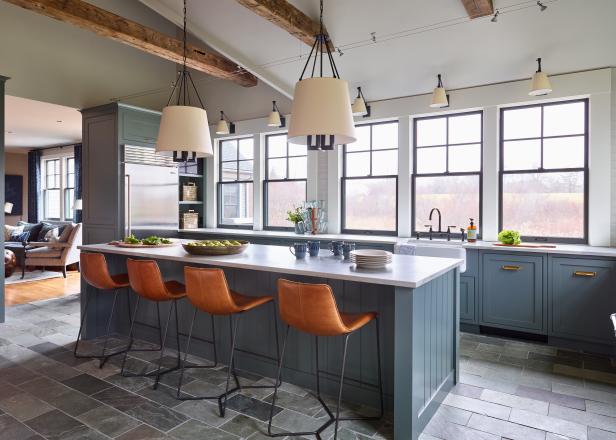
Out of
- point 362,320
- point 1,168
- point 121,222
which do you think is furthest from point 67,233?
point 362,320

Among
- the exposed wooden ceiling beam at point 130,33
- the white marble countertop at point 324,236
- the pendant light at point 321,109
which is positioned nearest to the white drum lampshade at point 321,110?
the pendant light at point 321,109

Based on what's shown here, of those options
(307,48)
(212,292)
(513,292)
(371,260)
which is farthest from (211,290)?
(307,48)

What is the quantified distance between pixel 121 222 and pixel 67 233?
9.42ft

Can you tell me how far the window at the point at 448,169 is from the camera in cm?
496

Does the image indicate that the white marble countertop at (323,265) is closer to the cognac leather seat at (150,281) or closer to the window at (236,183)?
the cognac leather seat at (150,281)

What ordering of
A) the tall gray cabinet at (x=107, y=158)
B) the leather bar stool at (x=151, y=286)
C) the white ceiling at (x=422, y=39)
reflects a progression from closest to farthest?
the leather bar stool at (x=151, y=286)
the white ceiling at (x=422, y=39)
the tall gray cabinet at (x=107, y=158)

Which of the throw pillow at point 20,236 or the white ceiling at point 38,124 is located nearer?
the white ceiling at point 38,124

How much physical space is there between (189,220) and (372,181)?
3.13 meters

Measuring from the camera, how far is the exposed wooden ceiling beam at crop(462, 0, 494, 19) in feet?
12.1

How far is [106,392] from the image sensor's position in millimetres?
3020

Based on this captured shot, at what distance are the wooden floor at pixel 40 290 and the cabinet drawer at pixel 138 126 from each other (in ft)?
8.20

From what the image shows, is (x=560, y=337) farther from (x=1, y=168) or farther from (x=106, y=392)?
(x=1, y=168)

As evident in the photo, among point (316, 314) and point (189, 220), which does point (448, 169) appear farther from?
point (189, 220)

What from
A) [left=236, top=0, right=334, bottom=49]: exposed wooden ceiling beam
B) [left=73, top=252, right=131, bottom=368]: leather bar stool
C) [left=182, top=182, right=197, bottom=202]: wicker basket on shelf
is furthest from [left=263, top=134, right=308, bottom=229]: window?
[left=73, top=252, right=131, bottom=368]: leather bar stool
